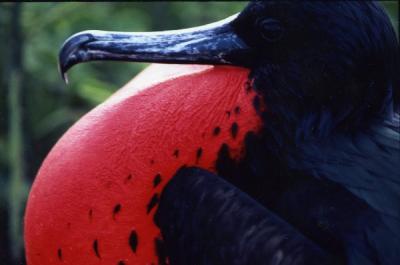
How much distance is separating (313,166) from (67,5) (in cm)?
202

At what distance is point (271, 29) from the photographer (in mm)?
1704

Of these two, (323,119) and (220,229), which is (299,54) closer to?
(323,119)

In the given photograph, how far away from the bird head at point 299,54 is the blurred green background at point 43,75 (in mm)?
1509

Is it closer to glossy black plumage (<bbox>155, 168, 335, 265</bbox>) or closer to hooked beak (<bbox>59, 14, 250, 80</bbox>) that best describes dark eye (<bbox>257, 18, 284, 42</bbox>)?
hooked beak (<bbox>59, 14, 250, 80</bbox>)

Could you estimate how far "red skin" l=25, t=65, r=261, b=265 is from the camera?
166cm

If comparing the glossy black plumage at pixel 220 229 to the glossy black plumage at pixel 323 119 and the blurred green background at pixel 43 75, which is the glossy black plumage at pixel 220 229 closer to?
the glossy black plumage at pixel 323 119

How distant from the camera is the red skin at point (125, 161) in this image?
166 centimetres

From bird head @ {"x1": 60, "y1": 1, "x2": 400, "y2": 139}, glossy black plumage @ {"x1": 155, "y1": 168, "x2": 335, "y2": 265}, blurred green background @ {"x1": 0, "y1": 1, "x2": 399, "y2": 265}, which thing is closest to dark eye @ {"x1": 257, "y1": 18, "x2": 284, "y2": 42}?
bird head @ {"x1": 60, "y1": 1, "x2": 400, "y2": 139}

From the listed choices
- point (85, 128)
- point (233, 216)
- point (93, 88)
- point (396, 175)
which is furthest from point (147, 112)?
point (93, 88)

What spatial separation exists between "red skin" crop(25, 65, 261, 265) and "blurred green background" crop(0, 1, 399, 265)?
1.48 meters

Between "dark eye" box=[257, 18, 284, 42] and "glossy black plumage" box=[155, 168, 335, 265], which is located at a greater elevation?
"dark eye" box=[257, 18, 284, 42]

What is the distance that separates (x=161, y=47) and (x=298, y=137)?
9.7 inches

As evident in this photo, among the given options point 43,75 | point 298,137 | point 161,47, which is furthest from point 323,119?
point 43,75

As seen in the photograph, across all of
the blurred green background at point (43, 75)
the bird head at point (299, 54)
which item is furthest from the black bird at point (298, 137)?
the blurred green background at point (43, 75)
